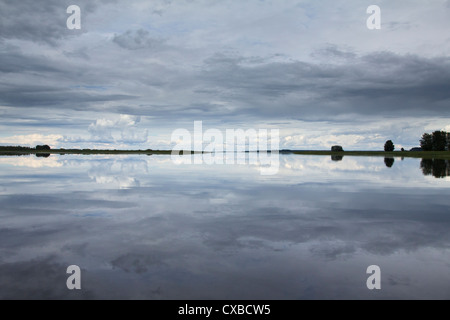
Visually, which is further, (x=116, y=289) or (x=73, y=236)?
(x=73, y=236)

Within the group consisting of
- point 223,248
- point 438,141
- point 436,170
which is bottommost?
point 223,248

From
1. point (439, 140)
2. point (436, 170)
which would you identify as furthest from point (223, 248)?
point (439, 140)

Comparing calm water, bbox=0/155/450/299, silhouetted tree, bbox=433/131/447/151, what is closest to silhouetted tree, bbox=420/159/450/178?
calm water, bbox=0/155/450/299

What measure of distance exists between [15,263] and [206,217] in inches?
307

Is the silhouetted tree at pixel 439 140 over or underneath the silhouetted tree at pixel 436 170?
over

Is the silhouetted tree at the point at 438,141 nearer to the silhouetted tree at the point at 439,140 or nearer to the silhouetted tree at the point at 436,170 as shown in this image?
the silhouetted tree at the point at 439,140

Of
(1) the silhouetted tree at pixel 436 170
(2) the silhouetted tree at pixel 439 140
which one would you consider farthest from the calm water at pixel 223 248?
(2) the silhouetted tree at pixel 439 140

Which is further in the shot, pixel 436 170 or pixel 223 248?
pixel 436 170

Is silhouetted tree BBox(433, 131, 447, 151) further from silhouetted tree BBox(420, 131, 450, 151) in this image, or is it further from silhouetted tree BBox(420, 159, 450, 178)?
silhouetted tree BBox(420, 159, 450, 178)

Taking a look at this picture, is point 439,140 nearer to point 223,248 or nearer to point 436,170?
point 436,170
